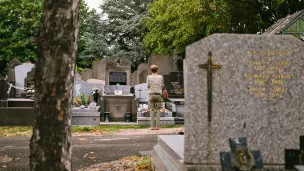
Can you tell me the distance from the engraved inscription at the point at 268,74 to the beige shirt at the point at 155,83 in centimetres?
739

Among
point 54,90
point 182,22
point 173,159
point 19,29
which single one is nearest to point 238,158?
point 173,159

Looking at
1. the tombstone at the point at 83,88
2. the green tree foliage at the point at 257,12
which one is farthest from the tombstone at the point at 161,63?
the tombstone at the point at 83,88

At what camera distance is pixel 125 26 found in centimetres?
3934

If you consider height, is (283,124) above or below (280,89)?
below

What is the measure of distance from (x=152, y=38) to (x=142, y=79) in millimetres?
12091

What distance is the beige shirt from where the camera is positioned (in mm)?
11805

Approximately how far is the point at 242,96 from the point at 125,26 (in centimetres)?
3570

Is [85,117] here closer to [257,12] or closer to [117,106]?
[117,106]

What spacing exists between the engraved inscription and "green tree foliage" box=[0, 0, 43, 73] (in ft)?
138

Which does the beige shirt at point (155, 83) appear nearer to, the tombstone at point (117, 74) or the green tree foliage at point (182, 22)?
the tombstone at point (117, 74)

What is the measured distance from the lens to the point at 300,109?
4469 mm

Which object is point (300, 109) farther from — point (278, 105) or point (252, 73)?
point (252, 73)

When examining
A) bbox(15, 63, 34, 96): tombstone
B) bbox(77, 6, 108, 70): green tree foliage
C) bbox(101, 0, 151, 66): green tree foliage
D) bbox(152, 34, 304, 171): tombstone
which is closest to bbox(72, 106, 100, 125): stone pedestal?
bbox(15, 63, 34, 96): tombstone

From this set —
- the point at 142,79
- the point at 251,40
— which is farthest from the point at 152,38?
the point at 251,40
